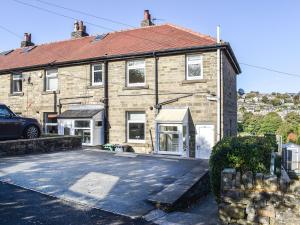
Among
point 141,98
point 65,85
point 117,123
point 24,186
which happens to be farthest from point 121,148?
point 24,186

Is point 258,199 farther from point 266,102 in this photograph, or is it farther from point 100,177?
point 266,102

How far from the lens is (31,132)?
1439 centimetres

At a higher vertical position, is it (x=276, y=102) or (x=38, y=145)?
(x=276, y=102)

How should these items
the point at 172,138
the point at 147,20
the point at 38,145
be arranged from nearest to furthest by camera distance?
the point at 38,145 < the point at 172,138 < the point at 147,20

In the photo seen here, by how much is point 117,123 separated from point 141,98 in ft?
7.42

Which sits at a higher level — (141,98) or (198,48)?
(198,48)

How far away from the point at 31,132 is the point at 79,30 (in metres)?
15.0

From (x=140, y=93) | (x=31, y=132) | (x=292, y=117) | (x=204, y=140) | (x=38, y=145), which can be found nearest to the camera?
(x=38, y=145)

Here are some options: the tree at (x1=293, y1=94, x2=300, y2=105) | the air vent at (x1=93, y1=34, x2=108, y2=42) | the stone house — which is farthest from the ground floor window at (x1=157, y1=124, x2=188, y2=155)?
Answer: the tree at (x1=293, y1=94, x2=300, y2=105)

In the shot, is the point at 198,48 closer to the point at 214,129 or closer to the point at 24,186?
the point at 214,129

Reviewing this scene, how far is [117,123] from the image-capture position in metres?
20.2

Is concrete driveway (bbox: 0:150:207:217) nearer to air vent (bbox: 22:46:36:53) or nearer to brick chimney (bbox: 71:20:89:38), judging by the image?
brick chimney (bbox: 71:20:89:38)

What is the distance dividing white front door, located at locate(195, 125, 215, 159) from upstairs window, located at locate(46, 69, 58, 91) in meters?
11.3

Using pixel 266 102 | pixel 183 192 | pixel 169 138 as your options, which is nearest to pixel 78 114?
pixel 169 138
